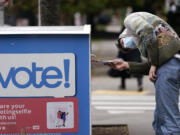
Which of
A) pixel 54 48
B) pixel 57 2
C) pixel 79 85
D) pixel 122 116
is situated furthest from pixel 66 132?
pixel 122 116

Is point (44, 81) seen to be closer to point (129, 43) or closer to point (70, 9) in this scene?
point (129, 43)

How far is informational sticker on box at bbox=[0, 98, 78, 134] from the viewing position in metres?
4.84

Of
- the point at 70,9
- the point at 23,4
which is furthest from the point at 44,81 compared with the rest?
the point at 70,9

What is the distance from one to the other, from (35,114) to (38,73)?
1.32ft

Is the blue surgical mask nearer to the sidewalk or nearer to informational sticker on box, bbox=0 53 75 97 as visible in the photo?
informational sticker on box, bbox=0 53 75 97

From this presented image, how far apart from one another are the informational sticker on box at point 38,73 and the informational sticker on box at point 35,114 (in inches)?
4.1

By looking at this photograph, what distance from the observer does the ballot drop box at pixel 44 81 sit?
479cm

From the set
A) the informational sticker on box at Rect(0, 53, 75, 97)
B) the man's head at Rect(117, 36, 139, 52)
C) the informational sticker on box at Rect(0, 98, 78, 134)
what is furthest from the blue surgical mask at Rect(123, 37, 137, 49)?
the informational sticker on box at Rect(0, 98, 78, 134)

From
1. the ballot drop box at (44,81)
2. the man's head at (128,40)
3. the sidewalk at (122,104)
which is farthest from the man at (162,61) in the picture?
the sidewalk at (122,104)

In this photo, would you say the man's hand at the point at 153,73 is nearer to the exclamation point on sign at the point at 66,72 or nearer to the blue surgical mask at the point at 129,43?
the blue surgical mask at the point at 129,43

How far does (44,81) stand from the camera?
189 inches

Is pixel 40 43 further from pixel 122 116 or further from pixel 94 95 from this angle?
pixel 94 95

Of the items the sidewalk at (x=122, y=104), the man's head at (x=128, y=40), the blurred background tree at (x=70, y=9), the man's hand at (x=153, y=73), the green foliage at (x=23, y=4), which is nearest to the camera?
the man's hand at (x=153, y=73)

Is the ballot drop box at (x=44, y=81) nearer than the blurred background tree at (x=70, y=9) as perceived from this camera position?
Yes
